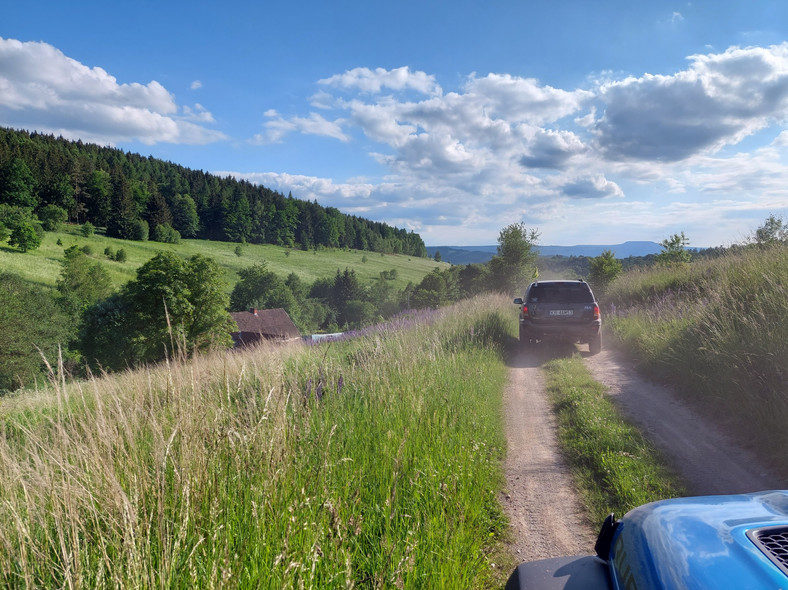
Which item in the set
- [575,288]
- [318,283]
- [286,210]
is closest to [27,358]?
[575,288]

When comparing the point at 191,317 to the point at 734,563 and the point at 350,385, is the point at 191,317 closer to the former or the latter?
the point at 350,385

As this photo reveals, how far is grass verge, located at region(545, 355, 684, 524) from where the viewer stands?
13.1 feet

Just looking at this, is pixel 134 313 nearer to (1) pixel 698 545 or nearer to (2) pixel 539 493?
(2) pixel 539 493

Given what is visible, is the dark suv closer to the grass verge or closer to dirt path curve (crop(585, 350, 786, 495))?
dirt path curve (crop(585, 350, 786, 495))

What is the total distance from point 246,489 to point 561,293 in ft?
35.1

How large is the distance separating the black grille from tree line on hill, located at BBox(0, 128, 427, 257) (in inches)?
3809

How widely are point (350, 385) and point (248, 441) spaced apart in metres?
2.42

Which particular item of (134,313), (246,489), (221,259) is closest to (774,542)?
(246,489)

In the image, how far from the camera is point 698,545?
4.62 feet

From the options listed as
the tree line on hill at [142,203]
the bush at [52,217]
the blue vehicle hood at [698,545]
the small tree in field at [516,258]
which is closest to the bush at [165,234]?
the tree line on hill at [142,203]

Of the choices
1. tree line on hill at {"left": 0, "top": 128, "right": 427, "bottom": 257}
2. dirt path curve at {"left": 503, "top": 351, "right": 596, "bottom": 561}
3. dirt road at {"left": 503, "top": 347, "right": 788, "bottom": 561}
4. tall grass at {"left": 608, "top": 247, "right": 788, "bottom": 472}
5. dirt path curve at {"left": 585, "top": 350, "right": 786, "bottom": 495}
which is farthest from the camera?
tree line on hill at {"left": 0, "top": 128, "right": 427, "bottom": 257}

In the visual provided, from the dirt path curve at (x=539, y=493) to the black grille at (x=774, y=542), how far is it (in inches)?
83.8

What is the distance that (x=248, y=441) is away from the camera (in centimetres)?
279

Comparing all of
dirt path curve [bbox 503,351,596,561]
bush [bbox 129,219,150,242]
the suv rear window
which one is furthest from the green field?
dirt path curve [bbox 503,351,596,561]
